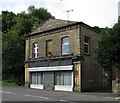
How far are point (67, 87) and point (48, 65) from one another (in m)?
4.02

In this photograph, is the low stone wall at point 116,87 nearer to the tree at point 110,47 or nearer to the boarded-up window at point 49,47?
the tree at point 110,47

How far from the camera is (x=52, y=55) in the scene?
2242 cm

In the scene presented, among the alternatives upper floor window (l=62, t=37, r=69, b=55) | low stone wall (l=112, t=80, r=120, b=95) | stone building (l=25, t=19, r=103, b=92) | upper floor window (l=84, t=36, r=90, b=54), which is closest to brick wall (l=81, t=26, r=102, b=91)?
stone building (l=25, t=19, r=103, b=92)

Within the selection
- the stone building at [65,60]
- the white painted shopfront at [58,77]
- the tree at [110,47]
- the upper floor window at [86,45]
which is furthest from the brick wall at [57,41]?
the tree at [110,47]

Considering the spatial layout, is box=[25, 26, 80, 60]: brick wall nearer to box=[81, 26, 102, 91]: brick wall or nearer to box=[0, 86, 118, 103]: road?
box=[81, 26, 102, 91]: brick wall

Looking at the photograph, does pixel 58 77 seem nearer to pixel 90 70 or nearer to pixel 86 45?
pixel 90 70

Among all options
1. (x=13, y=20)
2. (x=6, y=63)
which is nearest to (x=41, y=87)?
(x=6, y=63)

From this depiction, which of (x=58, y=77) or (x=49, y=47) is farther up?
(x=49, y=47)

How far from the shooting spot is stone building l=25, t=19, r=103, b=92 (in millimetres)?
19656

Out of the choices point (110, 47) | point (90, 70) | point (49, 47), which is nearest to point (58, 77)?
point (90, 70)

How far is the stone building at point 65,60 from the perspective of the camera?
19.7 metres

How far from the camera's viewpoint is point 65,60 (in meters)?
20.5

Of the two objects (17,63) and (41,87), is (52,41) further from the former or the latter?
(17,63)

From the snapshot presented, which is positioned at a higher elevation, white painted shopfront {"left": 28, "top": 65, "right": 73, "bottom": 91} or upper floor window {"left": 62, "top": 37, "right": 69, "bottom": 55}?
upper floor window {"left": 62, "top": 37, "right": 69, "bottom": 55}
